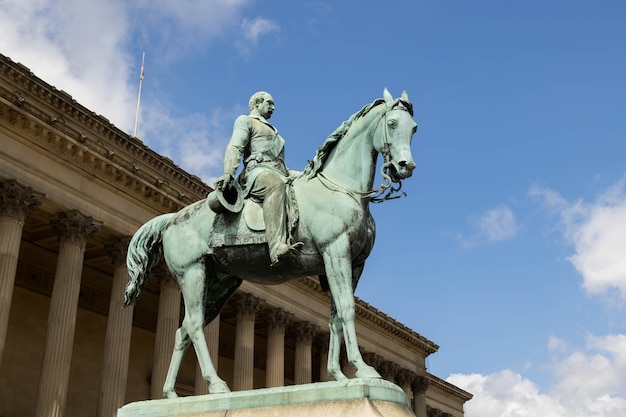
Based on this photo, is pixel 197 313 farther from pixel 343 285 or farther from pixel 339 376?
pixel 339 376

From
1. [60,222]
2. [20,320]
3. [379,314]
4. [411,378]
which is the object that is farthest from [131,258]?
[411,378]

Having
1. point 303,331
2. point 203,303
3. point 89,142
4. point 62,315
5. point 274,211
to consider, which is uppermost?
point 89,142

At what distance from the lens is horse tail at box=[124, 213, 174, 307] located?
7719 mm

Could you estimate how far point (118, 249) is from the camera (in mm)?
26219

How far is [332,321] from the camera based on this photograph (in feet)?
21.8

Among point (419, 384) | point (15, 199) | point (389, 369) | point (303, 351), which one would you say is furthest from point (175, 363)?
point (419, 384)

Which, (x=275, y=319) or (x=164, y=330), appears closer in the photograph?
(x=164, y=330)

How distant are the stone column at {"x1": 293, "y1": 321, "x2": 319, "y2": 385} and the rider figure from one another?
28.9m

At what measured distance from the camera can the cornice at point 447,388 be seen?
196ft

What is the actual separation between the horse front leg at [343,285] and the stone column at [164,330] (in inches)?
795

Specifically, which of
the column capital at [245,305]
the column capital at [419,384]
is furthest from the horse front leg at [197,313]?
the column capital at [419,384]

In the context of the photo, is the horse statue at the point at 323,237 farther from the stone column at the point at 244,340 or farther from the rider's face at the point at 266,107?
the stone column at the point at 244,340

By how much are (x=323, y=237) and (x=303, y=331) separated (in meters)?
30.5

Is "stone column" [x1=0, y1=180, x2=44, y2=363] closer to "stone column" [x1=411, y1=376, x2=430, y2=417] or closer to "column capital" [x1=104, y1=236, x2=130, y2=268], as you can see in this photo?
"column capital" [x1=104, y1=236, x2=130, y2=268]
